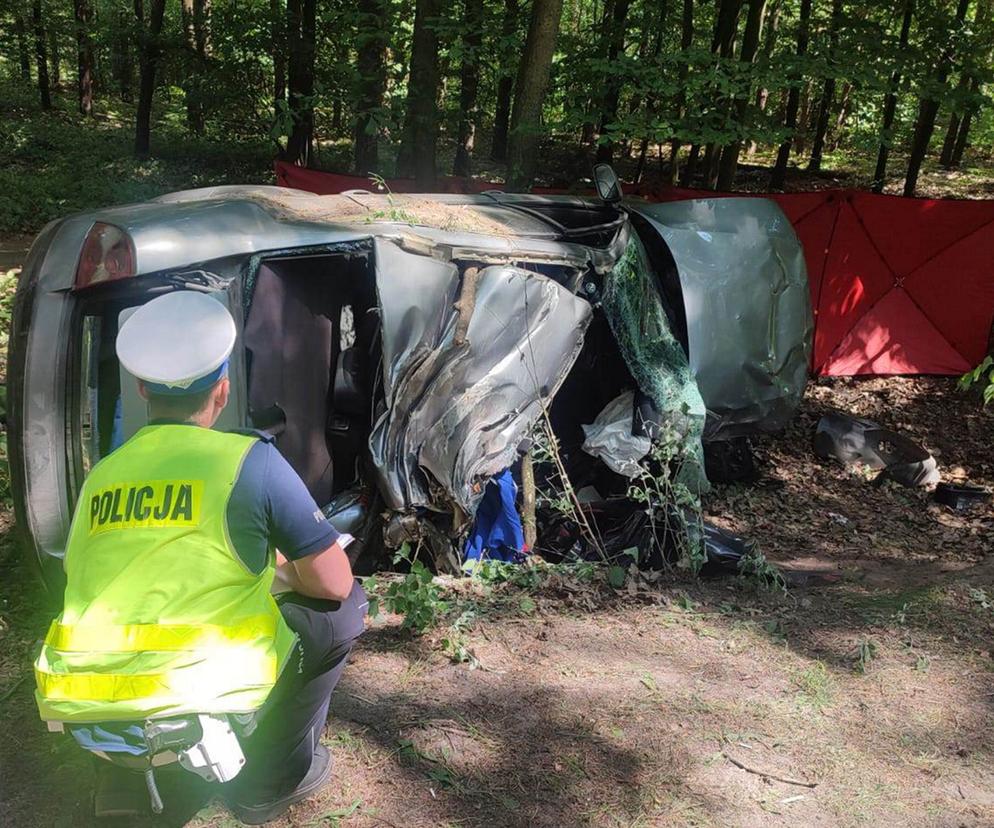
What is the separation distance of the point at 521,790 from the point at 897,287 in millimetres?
7717

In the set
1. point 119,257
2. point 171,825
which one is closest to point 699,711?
point 171,825

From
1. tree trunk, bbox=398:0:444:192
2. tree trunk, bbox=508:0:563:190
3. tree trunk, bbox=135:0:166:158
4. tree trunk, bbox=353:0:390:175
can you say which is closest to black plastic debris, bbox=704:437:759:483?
Answer: tree trunk, bbox=508:0:563:190

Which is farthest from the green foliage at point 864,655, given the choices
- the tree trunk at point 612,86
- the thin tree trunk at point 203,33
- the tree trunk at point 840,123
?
the tree trunk at point 840,123

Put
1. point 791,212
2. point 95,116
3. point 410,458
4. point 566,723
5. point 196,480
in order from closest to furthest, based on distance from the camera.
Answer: point 196,480 → point 566,723 → point 410,458 → point 791,212 → point 95,116

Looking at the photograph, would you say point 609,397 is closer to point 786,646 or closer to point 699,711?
point 786,646

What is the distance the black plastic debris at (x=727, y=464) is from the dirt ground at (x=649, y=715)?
162cm

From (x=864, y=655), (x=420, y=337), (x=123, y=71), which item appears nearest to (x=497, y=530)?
(x=420, y=337)

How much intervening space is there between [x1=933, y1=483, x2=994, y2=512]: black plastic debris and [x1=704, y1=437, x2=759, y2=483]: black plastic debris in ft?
4.54

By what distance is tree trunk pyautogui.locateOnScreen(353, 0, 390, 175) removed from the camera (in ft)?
30.5

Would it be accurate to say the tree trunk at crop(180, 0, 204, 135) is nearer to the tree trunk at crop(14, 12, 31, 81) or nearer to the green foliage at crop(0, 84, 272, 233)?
the green foliage at crop(0, 84, 272, 233)

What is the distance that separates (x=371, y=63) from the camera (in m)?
10.3

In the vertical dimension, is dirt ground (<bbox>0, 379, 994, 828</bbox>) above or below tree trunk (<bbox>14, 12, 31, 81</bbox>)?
below

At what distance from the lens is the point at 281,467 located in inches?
76.4

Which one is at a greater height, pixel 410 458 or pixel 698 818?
pixel 410 458
